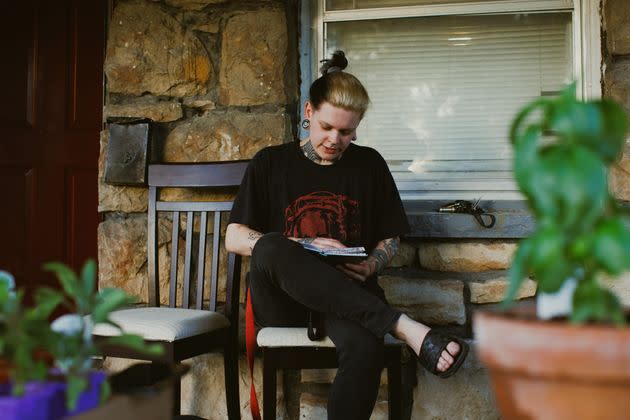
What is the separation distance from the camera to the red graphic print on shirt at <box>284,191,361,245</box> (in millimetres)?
2143

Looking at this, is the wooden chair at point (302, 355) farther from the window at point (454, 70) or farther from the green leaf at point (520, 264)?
the green leaf at point (520, 264)

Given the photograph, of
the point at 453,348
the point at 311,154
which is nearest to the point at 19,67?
the point at 311,154

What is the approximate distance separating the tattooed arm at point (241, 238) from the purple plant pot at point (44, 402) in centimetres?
133

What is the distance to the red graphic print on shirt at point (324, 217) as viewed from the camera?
84.4 inches

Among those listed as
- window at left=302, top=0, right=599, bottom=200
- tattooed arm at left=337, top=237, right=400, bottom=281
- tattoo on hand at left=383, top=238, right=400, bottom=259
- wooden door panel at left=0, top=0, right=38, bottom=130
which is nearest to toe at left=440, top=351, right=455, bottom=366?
tattooed arm at left=337, top=237, right=400, bottom=281

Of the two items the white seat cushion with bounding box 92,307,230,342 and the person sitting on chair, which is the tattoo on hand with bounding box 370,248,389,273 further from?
the white seat cushion with bounding box 92,307,230,342

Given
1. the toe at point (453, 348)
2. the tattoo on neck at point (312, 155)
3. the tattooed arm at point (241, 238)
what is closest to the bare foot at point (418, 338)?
the toe at point (453, 348)

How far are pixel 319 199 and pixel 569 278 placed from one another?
1.50 metres

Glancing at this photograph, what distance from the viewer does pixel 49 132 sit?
293cm

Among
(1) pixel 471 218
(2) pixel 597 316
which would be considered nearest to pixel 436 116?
(1) pixel 471 218

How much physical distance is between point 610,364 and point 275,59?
206 cm

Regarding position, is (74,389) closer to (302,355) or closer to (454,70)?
(302,355)

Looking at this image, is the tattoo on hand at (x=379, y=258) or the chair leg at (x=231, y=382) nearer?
→ the tattoo on hand at (x=379, y=258)

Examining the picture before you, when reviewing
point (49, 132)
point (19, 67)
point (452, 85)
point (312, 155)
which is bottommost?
point (312, 155)
